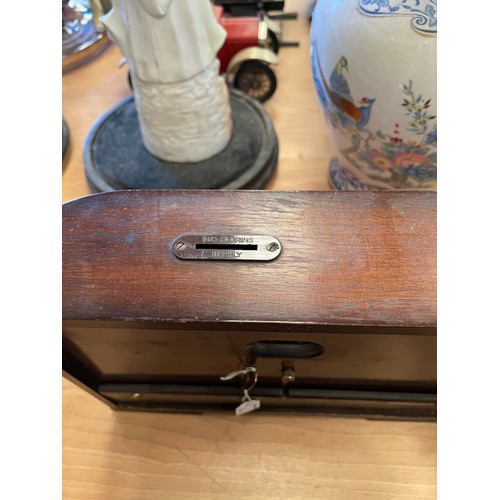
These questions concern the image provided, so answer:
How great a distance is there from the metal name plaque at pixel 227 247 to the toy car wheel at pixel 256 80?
1.54ft

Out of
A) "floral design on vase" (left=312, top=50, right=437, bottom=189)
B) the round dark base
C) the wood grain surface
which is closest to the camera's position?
the wood grain surface

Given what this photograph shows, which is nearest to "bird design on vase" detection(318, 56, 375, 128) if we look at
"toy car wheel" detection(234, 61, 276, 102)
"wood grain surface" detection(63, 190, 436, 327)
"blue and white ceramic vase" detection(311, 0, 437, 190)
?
"blue and white ceramic vase" detection(311, 0, 437, 190)

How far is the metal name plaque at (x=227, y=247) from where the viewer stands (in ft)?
1.22

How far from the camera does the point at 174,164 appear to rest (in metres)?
0.64

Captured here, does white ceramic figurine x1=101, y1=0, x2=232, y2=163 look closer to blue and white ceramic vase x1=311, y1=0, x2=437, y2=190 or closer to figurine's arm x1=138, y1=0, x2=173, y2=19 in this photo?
figurine's arm x1=138, y1=0, x2=173, y2=19

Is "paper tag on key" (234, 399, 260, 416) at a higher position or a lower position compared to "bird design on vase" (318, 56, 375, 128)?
lower

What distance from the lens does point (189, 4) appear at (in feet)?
1.64

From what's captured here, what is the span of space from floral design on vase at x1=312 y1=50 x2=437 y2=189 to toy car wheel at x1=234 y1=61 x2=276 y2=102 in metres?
0.27

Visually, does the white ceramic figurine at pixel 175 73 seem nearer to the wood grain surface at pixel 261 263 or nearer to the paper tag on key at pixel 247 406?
the wood grain surface at pixel 261 263

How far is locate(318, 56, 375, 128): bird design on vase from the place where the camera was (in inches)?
18.1
